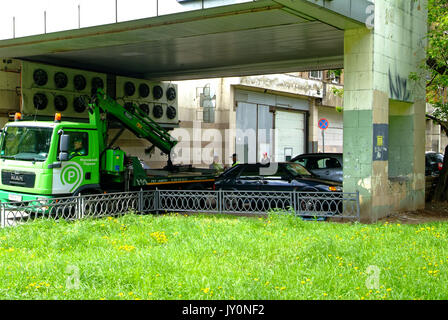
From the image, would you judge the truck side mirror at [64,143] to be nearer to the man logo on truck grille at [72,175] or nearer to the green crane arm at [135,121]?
the man logo on truck grille at [72,175]

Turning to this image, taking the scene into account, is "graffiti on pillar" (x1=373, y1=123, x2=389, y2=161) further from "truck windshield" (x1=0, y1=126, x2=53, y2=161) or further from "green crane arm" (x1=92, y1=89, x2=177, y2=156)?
"truck windshield" (x1=0, y1=126, x2=53, y2=161)

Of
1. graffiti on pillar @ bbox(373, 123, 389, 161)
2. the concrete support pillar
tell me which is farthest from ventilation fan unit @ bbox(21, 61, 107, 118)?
graffiti on pillar @ bbox(373, 123, 389, 161)

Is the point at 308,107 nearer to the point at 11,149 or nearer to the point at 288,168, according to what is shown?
the point at 288,168

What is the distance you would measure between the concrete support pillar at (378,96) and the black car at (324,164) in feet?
6.67

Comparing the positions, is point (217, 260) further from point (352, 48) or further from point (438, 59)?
point (438, 59)

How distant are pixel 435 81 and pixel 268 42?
519 cm

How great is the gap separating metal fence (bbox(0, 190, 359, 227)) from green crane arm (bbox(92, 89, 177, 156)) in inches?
107

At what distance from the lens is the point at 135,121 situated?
→ 1595 centimetres

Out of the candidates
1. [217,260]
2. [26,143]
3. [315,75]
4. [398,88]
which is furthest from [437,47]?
[315,75]

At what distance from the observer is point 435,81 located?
15.4m

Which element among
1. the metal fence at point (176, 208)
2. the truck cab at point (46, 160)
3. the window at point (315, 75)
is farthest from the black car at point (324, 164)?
the window at point (315, 75)

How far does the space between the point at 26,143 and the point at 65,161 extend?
3.82 feet

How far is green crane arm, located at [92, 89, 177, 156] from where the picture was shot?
1432cm

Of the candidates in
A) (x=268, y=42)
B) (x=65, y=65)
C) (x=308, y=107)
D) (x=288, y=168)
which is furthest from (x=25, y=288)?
(x=308, y=107)
